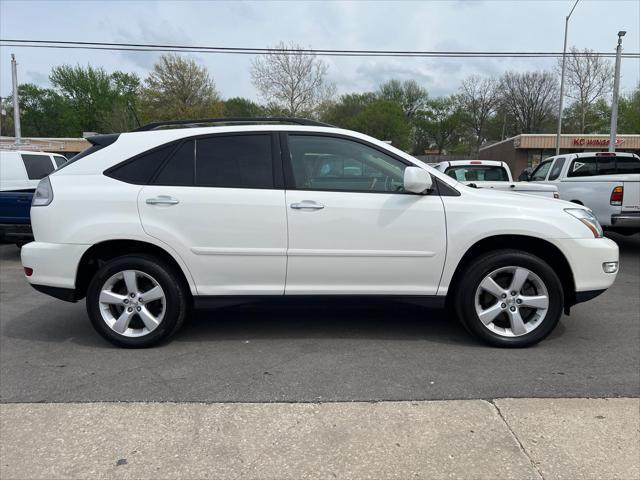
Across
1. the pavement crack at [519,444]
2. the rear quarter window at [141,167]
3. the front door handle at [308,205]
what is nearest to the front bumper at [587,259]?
the pavement crack at [519,444]

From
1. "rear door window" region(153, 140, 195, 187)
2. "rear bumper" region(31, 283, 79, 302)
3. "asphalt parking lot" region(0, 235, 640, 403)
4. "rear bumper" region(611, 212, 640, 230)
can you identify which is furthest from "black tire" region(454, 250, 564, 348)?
"rear bumper" region(611, 212, 640, 230)

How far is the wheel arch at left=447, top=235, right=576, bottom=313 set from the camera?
4074 mm

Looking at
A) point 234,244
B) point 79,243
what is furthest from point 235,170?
point 79,243

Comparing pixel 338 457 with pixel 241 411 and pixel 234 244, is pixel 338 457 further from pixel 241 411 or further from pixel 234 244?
pixel 234 244

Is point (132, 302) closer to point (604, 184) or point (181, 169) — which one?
point (181, 169)

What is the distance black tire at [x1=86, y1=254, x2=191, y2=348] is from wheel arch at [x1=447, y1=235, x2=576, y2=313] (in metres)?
2.26

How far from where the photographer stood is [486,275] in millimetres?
3986

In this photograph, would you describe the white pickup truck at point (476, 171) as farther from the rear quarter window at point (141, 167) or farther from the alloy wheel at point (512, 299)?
the rear quarter window at point (141, 167)

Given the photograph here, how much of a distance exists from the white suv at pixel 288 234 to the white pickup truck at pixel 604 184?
5.08 metres

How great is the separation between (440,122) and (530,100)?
14.7 metres

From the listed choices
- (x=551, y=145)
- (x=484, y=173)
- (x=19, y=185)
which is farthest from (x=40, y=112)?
(x=484, y=173)

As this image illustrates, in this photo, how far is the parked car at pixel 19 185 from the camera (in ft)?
25.4

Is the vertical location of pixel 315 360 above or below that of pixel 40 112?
below

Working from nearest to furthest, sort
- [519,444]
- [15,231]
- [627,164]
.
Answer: [519,444] → [15,231] → [627,164]
